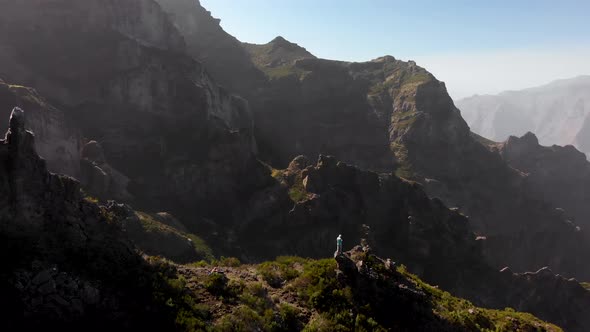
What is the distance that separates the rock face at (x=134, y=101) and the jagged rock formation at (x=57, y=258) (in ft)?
208

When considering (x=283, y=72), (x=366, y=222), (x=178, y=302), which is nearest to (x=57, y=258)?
(x=178, y=302)

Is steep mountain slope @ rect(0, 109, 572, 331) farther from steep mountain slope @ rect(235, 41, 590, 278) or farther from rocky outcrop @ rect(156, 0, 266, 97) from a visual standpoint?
rocky outcrop @ rect(156, 0, 266, 97)

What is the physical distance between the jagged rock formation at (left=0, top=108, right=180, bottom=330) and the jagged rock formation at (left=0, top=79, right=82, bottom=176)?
189ft

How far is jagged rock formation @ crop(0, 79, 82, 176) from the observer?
7581 cm

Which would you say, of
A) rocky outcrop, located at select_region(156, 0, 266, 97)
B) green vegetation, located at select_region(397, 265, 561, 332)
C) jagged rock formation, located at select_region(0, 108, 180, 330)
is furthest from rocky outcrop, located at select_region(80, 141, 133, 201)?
rocky outcrop, located at select_region(156, 0, 266, 97)

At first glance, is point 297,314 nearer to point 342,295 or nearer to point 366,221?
point 342,295

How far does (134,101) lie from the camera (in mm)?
105750

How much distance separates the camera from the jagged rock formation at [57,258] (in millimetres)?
19672

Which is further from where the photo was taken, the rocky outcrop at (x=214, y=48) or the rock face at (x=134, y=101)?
the rocky outcrop at (x=214, y=48)

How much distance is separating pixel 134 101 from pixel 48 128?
1134 inches

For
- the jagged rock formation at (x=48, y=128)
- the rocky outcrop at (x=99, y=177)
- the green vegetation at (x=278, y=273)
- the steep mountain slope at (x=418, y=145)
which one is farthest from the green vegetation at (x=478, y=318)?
the steep mountain slope at (x=418, y=145)

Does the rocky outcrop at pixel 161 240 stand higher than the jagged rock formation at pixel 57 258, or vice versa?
the jagged rock formation at pixel 57 258

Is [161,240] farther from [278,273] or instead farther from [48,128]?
[278,273]

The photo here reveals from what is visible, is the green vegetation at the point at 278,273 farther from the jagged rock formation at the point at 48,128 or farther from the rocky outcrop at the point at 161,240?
the jagged rock formation at the point at 48,128
